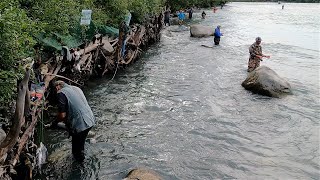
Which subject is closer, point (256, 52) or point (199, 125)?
point (199, 125)

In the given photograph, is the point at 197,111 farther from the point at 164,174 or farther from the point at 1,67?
the point at 1,67

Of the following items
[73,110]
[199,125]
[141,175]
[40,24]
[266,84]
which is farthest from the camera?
[266,84]

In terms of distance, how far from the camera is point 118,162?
364 inches

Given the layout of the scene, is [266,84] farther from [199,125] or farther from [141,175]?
[141,175]

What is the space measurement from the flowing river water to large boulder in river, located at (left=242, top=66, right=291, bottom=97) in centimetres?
41

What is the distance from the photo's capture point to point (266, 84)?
52.0 ft

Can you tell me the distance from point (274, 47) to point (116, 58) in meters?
17.4

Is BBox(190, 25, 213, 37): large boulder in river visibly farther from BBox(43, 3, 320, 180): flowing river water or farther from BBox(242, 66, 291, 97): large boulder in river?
BBox(242, 66, 291, 97): large boulder in river

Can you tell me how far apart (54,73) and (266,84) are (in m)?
9.21

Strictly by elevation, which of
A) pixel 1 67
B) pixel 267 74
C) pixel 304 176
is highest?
pixel 1 67

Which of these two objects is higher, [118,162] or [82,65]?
[82,65]

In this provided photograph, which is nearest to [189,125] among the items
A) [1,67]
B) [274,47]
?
[1,67]

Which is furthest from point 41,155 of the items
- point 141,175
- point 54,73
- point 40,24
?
point 40,24

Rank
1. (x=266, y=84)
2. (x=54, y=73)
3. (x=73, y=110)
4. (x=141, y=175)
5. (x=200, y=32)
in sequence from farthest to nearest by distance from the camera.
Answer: (x=200, y=32)
(x=266, y=84)
(x=54, y=73)
(x=141, y=175)
(x=73, y=110)
